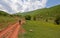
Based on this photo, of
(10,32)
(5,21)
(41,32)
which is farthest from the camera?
(5,21)

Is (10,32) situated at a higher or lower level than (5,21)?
lower

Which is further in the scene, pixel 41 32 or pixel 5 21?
pixel 5 21

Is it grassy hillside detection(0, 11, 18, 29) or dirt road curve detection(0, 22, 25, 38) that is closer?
dirt road curve detection(0, 22, 25, 38)

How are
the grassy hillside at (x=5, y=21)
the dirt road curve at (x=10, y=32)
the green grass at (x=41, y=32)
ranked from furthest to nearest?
1. the grassy hillside at (x=5, y=21)
2. the green grass at (x=41, y=32)
3. the dirt road curve at (x=10, y=32)

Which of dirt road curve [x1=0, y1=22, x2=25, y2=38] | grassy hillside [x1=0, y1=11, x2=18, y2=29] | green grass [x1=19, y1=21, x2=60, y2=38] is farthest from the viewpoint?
grassy hillside [x1=0, y1=11, x2=18, y2=29]

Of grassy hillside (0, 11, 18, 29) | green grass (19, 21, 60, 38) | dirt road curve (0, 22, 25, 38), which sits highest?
grassy hillside (0, 11, 18, 29)

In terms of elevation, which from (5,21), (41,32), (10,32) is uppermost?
(5,21)

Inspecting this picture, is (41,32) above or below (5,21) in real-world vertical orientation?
below

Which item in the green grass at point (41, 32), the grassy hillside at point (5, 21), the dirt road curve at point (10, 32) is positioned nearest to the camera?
the dirt road curve at point (10, 32)

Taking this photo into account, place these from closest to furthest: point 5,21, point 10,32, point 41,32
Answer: point 10,32 → point 41,32 → point 5,21

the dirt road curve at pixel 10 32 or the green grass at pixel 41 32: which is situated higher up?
the dirt road curve at pixel 10 32

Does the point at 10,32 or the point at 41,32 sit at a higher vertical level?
the point at 10,32

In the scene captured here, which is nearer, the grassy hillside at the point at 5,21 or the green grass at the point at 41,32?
the green grass at the point at 41,32

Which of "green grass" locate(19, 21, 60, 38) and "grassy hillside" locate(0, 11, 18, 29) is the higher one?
"grassy hillside" locate(0, 11, 18, 29)
